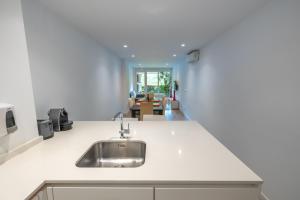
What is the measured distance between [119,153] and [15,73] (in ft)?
3.50

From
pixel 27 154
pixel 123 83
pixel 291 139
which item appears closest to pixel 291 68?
pixel 291 139

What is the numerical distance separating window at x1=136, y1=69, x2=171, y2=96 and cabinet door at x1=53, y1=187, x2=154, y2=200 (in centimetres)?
1041

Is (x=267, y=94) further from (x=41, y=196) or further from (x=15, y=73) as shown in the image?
(x=15, y=73)

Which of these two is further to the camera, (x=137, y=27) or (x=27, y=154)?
(x=137, y=27)

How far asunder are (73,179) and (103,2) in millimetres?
1855

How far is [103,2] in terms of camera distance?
70.5 inches

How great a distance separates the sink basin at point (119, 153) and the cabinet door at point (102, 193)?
533mm

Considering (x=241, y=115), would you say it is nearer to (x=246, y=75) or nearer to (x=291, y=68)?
(x=246, y=75)

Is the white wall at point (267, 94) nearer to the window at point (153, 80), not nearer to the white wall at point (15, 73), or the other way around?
the white wall at point (15, 73)

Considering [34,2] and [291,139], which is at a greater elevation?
[34,2]

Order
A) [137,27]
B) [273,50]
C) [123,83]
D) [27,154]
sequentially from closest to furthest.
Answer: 1. [27,154]
2. [273,50]
3. [137,27]
4. [123,83]

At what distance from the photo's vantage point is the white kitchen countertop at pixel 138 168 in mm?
836

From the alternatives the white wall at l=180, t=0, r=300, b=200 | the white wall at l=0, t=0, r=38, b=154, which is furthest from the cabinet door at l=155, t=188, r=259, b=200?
the white wall at l=0, t=0, r=38, b=154

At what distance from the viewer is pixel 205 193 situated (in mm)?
853
